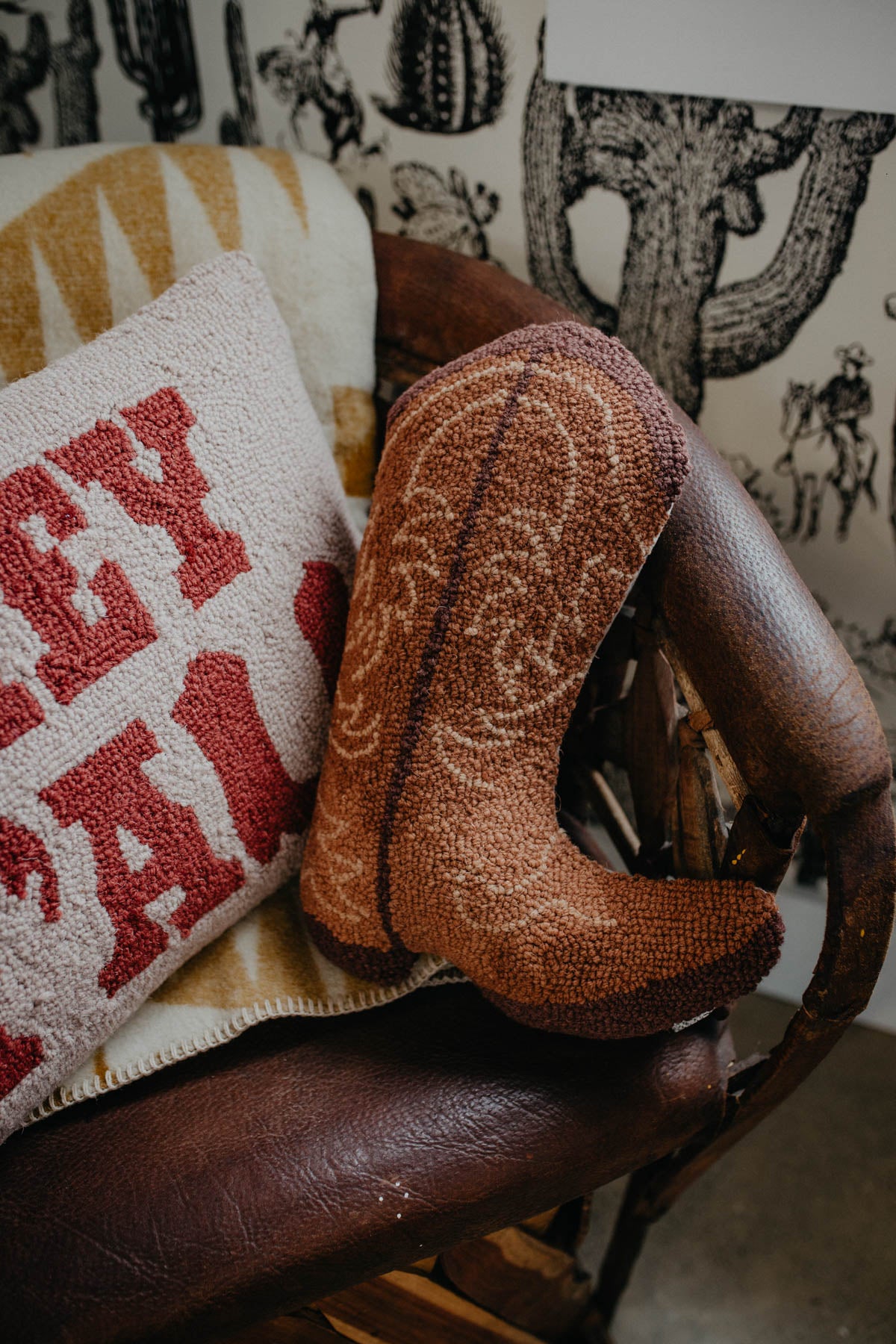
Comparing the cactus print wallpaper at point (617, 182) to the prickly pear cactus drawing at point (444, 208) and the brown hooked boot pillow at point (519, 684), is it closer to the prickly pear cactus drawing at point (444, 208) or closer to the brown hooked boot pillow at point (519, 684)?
the prickly pear cactus drawing at point (444, 208)

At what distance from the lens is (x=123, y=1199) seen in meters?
0.51

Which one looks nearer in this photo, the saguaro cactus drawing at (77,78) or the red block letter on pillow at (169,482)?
the red block letter on pillow at (169,482)

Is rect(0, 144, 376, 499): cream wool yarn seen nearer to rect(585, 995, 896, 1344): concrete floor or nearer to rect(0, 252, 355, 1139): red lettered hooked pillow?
rect(0, 252, 355, 1139): red lettered hooked pillow

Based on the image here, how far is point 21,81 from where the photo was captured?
3.08 ft

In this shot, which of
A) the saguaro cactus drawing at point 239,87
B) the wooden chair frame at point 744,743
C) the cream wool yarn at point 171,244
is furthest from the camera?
the saguaro cactus drawing at point 239,87

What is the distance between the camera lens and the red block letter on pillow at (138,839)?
517mm

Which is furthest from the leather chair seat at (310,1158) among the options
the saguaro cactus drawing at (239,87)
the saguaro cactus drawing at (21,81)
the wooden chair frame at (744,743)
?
the saguaro cactus drawing at (21,81)

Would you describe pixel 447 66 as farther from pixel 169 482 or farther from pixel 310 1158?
pixel 310 1158

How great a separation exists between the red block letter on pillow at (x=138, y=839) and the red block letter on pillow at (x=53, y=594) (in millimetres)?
42

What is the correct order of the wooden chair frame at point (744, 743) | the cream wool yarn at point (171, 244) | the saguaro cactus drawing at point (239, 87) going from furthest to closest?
the saguaro cactus drawing at point (239, 87) < the cream wool yarn at point (171, 244) < the wooden chair frame at point (744, 743)

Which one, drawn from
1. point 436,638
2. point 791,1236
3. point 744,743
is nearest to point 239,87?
point 436,638

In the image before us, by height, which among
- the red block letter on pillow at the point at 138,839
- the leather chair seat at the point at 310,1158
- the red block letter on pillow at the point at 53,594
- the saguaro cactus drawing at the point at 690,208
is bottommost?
the leather chair seat at the point at 310,1158

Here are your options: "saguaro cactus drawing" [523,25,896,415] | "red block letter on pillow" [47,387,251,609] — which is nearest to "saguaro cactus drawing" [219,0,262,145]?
"saguaro cactus drawing" [523,25,896,415]

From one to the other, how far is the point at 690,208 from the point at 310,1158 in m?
0.77
